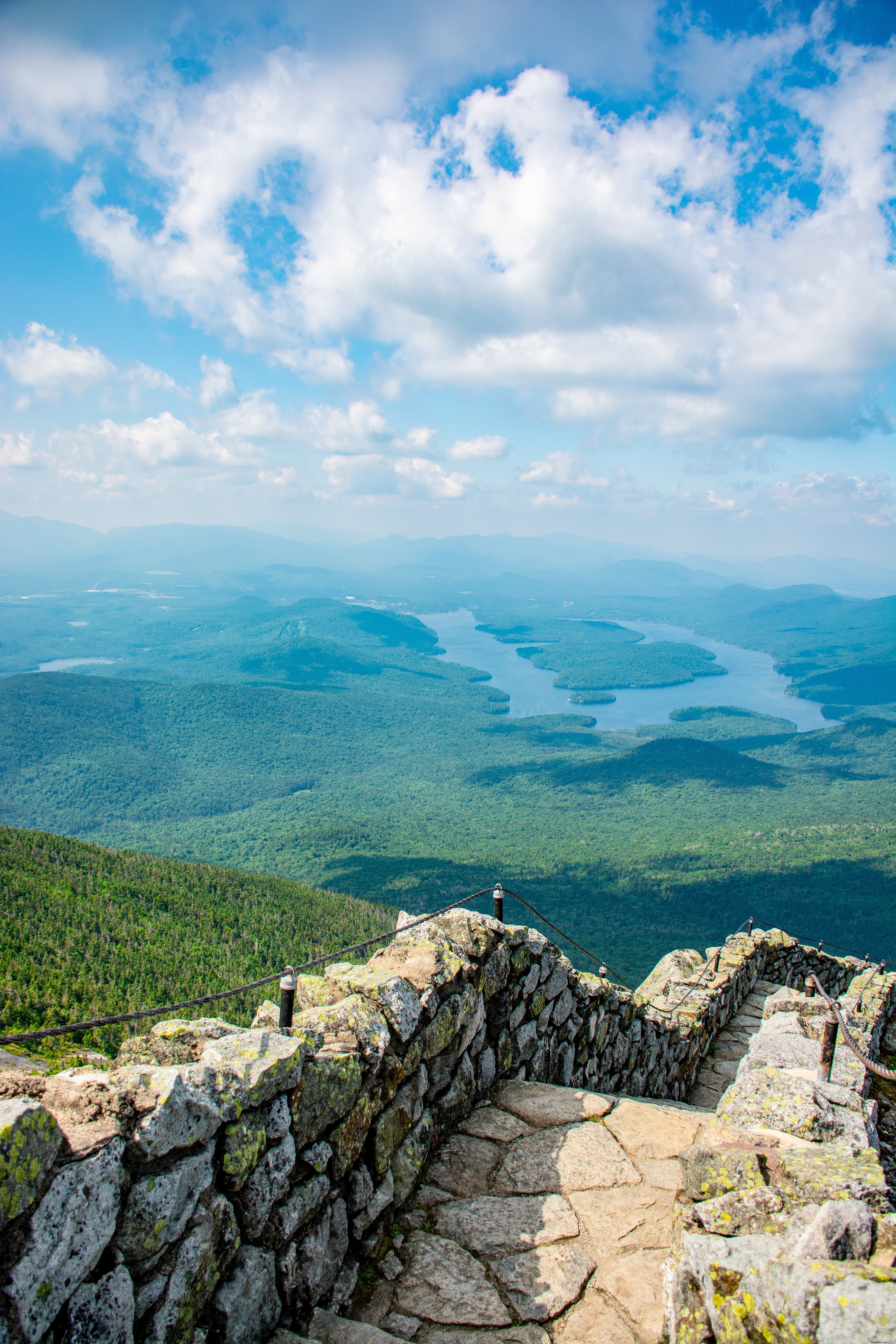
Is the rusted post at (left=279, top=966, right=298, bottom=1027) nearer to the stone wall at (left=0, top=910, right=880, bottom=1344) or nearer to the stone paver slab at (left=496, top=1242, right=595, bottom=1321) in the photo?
the stone wall at (left=0, top=910, right=880, bottom=1344)

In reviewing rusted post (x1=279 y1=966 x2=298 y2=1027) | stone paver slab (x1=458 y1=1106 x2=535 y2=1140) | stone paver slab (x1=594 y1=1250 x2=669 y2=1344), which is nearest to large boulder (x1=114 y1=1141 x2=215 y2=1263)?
rusted post (x1=279 y1=966 x2=298 y2=1027)

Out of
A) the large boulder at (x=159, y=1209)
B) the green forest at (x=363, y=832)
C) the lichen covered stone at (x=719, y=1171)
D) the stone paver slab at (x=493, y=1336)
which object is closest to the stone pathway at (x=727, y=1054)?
the lichen covered stone at (x=719, y=1171)

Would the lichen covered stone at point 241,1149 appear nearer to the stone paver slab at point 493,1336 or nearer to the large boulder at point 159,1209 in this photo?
the large boulder at point 159,1209

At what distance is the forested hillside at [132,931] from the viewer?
2220cm

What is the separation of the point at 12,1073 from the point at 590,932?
77863mm

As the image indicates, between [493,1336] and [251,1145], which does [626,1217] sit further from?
[251,1145]

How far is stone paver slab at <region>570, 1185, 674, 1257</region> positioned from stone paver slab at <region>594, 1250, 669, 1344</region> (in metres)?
0.11

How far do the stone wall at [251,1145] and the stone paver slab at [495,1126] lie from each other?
174 mm

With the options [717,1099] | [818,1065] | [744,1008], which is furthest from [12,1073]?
[744,1008]

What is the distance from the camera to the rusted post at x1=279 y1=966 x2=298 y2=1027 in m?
5.42

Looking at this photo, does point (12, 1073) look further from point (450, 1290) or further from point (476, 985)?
point (476, 985)

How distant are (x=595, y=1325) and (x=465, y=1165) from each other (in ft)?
6.52

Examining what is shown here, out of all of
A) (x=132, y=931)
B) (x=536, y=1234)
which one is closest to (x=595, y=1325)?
(x=536, y=1234)

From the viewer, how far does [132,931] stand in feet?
115
